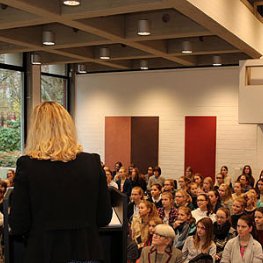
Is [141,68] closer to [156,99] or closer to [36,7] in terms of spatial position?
[156,99]

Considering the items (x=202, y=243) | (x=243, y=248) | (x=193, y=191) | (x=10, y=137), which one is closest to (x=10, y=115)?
(x=10, y=137)

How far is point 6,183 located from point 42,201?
565cm

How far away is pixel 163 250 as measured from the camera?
4.23 meters

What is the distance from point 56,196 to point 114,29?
5.33 meters

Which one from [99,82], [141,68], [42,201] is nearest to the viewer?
[42,201]

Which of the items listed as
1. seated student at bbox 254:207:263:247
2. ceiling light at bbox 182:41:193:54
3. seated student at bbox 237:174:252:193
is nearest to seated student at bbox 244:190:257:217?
seated student at bbox 254:207:263:247

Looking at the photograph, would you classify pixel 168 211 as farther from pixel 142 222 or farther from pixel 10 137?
pixel 10 137

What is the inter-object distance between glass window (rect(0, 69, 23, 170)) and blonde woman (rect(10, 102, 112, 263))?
28.7 feet

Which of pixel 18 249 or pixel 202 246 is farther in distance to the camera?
pixel 202 246

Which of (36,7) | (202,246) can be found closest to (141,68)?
(36,7)

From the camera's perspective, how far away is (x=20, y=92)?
1028 centimetres

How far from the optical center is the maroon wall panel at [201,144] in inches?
398

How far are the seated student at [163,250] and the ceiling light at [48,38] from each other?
4.10 m

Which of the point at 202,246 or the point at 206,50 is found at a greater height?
the point at 206,50
